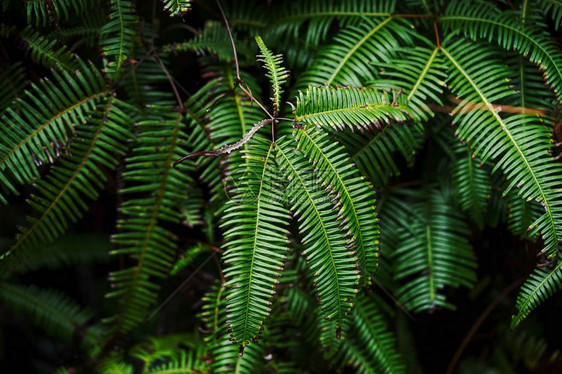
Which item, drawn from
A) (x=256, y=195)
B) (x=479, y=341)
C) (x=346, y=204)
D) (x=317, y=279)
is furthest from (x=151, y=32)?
(x=479, y=341)

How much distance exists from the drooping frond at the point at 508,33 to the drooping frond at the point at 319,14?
0.31m

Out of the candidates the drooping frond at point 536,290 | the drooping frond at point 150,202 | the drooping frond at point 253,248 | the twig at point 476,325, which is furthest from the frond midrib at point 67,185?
the twig at point 476,325

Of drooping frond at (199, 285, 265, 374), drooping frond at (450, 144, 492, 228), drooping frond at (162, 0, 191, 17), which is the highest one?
drooping frond at (162, 0, 191, 17)

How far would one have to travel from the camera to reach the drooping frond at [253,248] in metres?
1.21

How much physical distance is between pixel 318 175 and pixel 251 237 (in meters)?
0.31

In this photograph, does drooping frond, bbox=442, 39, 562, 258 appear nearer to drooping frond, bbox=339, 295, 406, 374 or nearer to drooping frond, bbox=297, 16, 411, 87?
drooping frond, bbox=297, 16, 411, 87

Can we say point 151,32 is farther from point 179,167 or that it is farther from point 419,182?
point 419,182

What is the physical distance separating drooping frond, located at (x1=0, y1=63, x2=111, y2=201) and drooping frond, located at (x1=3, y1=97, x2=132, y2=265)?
0.16 feet

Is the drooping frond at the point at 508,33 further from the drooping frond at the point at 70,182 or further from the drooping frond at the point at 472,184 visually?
the drooping frond at the point at 70,182

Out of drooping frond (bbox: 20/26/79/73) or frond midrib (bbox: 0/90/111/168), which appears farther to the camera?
drooping frond (bbox: 20/26/79/73)

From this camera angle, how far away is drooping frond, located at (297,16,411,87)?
1645 millimetres

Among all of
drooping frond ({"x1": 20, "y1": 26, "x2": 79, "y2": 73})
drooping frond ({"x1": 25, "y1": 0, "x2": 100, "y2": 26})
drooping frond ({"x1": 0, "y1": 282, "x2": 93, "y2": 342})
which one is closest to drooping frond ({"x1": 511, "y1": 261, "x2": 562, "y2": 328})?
drooping frond ({"x1": 20, "y1": 26, "x2": 79, "y2": 73})

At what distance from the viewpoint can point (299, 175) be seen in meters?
1.29

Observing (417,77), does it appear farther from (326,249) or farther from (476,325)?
(476,325)
